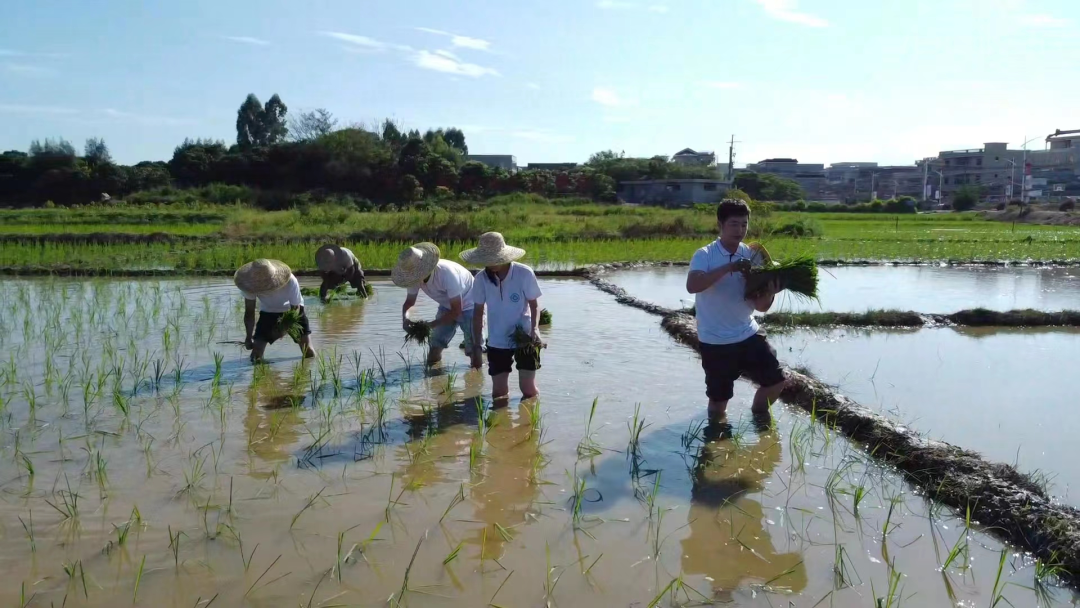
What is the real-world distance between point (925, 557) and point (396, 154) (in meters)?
36.6

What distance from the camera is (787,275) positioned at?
419 cm

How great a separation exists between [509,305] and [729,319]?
1.30 meters

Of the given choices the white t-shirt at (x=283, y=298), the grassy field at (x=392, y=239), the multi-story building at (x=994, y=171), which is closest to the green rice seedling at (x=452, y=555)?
the white t-shirt at (x=283, y=298)

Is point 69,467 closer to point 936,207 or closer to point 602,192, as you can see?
point 602,192

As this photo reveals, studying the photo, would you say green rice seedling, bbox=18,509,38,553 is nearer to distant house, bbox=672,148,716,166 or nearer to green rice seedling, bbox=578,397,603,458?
green rice seedling, bbox=578,397,603,458

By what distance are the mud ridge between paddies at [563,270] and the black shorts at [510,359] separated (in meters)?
8.13

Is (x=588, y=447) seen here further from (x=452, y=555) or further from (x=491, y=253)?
(x=452, y=555)

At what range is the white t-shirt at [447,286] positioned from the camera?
18.5 ft

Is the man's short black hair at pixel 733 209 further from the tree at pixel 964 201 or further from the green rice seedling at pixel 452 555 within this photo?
the tree at pixel 964 201

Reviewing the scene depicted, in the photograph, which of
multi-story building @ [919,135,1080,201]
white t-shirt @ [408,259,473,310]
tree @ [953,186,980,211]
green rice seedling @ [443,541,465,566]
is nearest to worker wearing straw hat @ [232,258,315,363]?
white t-shirt @ [408,259,473,310]

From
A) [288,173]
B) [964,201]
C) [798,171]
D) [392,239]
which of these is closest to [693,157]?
[798,171]

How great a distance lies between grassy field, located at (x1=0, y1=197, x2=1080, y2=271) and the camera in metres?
14.2

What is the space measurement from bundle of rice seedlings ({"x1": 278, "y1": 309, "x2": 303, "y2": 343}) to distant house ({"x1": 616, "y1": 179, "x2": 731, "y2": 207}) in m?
38.4

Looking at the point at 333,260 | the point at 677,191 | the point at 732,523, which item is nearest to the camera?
the point at 732,523
